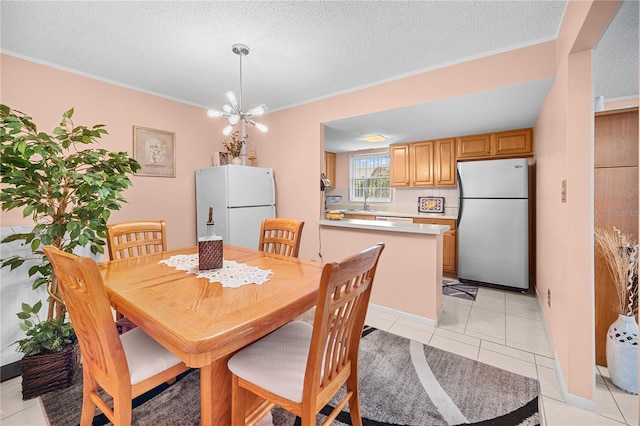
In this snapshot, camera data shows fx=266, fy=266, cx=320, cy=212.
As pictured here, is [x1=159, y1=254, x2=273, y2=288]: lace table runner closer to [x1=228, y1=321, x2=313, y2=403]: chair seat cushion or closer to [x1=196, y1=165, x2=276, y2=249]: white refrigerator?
[x1=228, y1=321, x2=313, y2=403]: chair seat cushion

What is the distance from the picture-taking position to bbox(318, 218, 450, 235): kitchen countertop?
2.50 metres

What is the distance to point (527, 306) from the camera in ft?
9.64

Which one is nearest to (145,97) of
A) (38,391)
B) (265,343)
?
(38,391)

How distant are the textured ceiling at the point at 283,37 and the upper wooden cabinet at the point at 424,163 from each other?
1556mm

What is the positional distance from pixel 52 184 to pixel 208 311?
141cm

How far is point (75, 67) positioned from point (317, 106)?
2.42 metres

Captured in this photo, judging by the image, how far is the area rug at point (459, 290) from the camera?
3.27 metres

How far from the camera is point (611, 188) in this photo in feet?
5.97

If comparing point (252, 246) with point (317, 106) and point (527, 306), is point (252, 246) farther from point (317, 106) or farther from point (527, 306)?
point (527, 306)

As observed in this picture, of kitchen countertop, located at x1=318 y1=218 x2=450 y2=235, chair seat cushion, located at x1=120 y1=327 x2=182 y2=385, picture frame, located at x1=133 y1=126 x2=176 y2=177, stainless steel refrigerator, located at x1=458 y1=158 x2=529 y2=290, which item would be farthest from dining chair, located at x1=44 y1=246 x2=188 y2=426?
stainless steel refrigerator, located at x1=458 y1=158 x2=529 y2=290

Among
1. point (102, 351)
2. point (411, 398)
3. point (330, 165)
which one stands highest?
point (330, 165)

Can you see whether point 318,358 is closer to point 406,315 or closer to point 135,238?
point 135,238

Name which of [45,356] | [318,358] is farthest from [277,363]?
[45,356]

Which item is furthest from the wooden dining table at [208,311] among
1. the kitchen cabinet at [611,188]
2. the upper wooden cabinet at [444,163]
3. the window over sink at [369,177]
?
the window over sink at [369,177]
